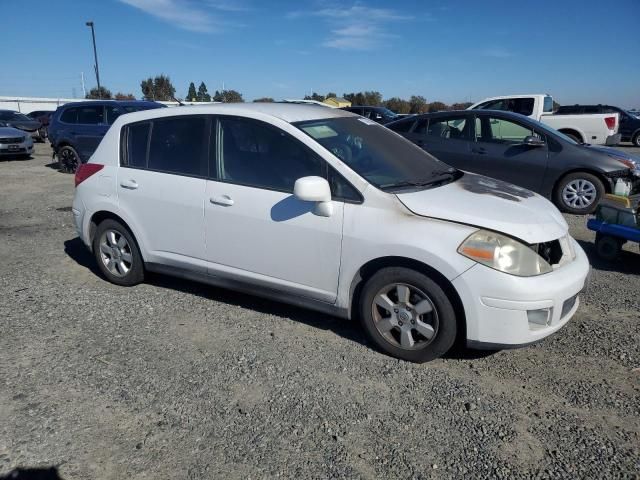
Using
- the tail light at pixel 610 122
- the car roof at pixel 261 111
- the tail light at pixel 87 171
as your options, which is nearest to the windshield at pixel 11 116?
the tail light at pixel 87 171

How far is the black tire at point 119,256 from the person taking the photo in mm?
4582

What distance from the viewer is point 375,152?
3873 millimetres

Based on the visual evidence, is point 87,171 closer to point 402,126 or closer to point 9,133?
point 402,126

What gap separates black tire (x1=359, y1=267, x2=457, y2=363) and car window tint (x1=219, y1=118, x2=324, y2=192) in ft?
2.98

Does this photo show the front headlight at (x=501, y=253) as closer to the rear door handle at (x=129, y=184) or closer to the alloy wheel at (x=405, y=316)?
the alloy wheel at (x=405, y=316)

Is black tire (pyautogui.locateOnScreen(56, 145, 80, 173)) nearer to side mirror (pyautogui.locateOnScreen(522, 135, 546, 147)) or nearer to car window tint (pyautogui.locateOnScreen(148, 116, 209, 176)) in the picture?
car window tint (pyautogui.locateOnScreen(148, 116, 209, 176))

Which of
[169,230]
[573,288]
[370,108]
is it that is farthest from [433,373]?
[370,108]

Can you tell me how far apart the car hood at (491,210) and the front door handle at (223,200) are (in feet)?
4.31

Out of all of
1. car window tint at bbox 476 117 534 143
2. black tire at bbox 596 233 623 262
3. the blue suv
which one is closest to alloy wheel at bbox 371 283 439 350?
black tire at bbox 596 233 623 262

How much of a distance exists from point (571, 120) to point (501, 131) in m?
7.91

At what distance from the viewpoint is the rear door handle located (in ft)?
14.4

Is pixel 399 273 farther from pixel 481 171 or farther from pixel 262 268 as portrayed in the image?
pixel 481 171

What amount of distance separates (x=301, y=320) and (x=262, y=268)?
1.96 feet

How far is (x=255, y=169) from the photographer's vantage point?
3781mm
